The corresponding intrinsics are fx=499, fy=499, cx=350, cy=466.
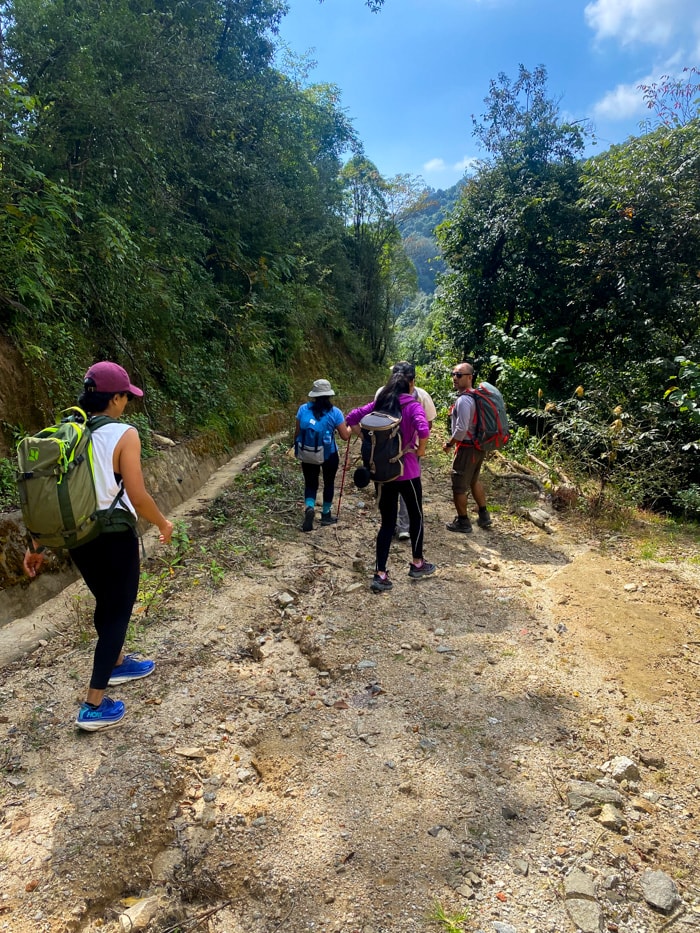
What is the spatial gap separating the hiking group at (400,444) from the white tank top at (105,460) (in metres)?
2.24

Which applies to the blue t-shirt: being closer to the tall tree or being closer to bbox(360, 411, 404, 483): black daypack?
bbox(360, 411, 404, 483): black daypack

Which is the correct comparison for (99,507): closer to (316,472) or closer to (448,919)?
(448,919)

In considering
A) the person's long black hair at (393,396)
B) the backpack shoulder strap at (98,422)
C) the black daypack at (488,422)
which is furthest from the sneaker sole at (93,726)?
the black daypack at (488,422)

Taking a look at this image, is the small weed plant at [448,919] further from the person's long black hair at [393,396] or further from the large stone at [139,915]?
the person's long black hair at [393,396]

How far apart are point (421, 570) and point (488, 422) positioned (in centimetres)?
193

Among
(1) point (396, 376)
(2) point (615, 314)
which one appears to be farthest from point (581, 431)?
(1) point (396, 376)

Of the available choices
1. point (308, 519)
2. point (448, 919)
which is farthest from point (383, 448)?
point (448, 919)

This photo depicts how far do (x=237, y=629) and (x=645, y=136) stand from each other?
11.2 m

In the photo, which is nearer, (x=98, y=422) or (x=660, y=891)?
(x=660, y=891)

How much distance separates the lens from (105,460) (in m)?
2.68

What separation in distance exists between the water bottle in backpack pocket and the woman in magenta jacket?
108cm

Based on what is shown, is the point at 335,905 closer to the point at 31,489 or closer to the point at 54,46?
the point at 31,489

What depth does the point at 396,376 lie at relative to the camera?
182 inches

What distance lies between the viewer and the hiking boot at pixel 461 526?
6340 mm
